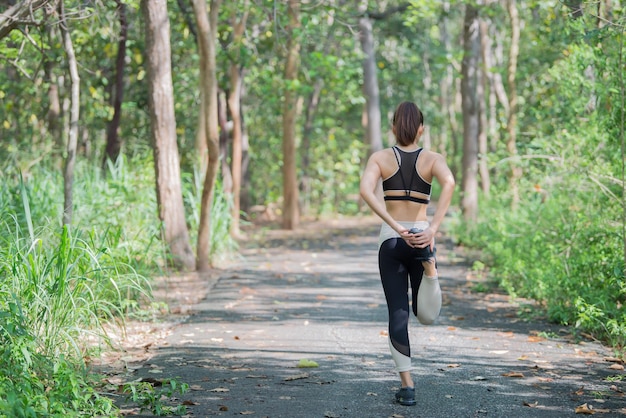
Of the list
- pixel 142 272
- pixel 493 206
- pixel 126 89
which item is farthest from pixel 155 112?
pixel 126 89

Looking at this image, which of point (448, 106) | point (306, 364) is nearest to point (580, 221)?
point (306, 364)

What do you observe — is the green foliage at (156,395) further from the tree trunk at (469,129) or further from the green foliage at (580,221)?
the tree trunk at (469,129)

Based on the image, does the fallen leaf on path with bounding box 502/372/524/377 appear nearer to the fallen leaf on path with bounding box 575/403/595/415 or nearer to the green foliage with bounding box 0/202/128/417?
the fallen leaf on path with bounding box 575/403/595/415

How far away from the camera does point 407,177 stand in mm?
6258

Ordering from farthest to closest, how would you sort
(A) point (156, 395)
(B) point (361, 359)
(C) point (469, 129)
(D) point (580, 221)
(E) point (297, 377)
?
(C) point (469, 129)
(D) point (580, 221)
(B) point (361, 359)
(E) point (297, 377)
(A) point (156, 395)

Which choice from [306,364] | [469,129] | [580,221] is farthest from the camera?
[469,129]

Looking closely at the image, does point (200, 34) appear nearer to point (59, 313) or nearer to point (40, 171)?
point (40, 171)

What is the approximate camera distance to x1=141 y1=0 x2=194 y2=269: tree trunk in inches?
516

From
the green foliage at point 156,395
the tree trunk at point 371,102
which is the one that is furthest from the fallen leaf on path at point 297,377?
the tree trunk at point 371,102

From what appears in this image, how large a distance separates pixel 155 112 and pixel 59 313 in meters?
6.94

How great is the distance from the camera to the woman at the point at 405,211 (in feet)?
20.4

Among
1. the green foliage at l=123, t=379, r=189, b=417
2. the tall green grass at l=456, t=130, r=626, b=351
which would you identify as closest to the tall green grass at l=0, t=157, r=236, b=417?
the green foliage at l=123, t=379, r=189, b=417

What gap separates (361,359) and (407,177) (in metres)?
2.15

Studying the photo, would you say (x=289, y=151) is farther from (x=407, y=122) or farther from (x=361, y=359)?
(x=407, y=122)
